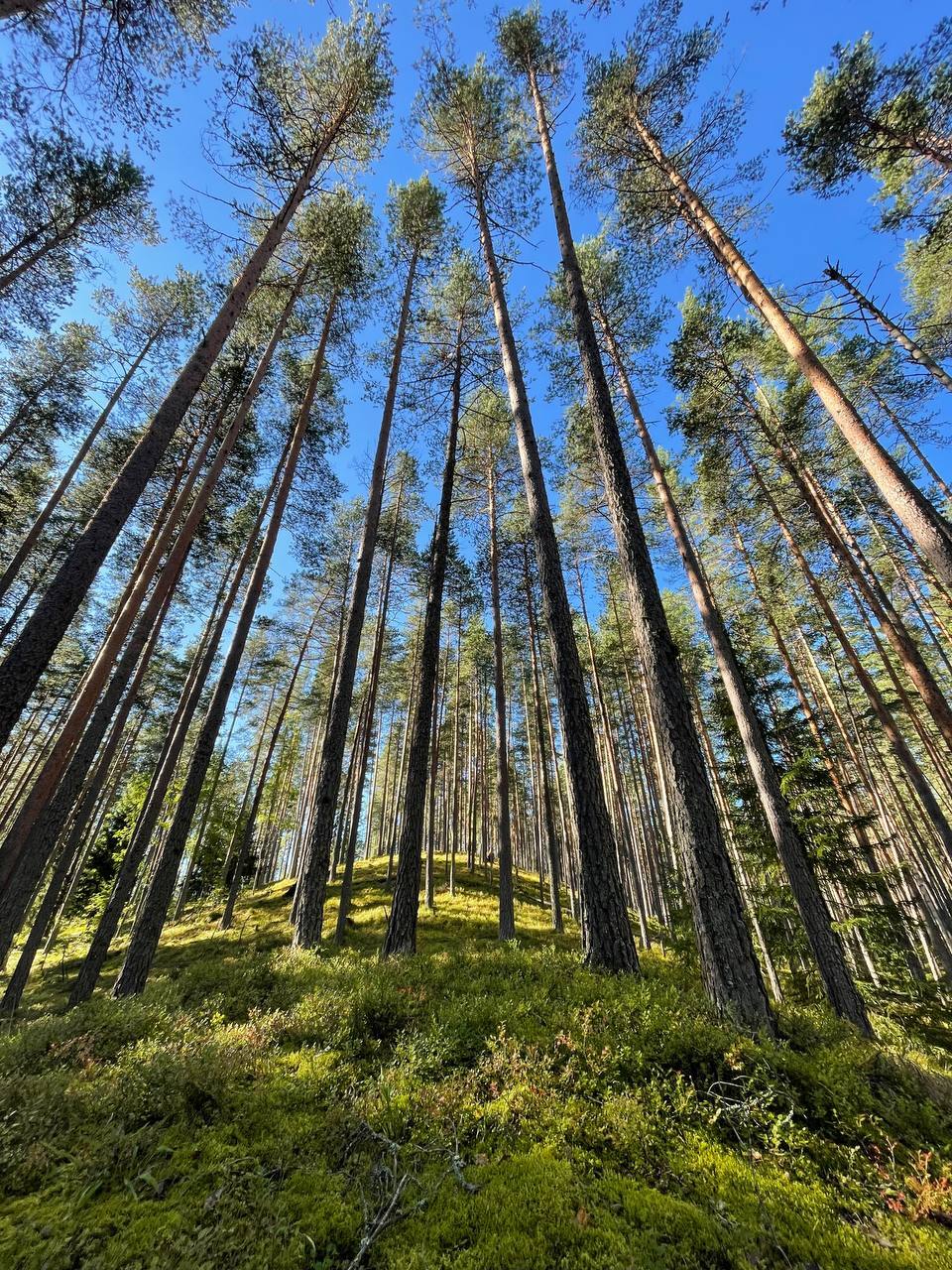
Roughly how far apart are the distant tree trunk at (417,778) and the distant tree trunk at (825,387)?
6.67 m

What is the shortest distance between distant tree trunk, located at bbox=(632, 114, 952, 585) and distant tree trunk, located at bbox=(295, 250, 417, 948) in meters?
7.68

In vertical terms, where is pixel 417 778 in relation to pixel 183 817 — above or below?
above

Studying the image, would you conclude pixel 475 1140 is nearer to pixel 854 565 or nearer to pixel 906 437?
pixel 854 565

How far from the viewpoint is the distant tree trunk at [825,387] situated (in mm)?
5383

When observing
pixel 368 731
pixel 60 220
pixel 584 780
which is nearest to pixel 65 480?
pixel 60 220

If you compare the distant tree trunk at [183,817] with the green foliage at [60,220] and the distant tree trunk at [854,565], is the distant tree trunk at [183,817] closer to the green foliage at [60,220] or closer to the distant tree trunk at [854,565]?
the green foliage at [60,220]

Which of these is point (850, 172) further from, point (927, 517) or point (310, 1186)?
point (310, 1186)

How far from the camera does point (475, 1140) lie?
3.29m

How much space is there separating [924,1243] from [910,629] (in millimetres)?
24126

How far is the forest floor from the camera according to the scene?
2471 millimetres

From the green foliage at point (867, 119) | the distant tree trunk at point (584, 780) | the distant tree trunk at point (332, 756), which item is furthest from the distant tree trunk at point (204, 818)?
the green foliage at point (867, 119)

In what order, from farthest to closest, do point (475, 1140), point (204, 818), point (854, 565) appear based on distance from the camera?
point (204, 818) < point (854, 565) < point (475, 1140)

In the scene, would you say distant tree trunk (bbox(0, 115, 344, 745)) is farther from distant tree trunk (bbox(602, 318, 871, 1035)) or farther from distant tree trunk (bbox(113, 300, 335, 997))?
distant tree trunk (bbox(602, 318, 871, 1035))

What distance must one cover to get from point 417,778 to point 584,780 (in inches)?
155
